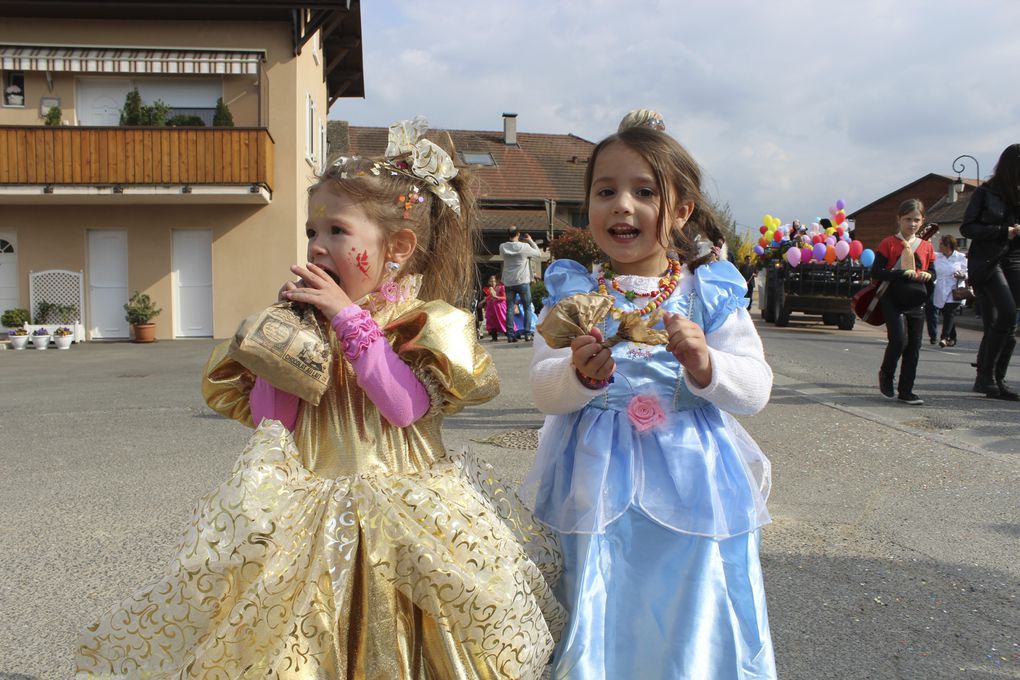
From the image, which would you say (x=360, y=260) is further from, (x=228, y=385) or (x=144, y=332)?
(x=144, y=332)

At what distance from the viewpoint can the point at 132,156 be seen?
16.2 meters

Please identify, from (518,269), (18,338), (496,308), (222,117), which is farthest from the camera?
(222,117)

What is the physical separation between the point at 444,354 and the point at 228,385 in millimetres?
543

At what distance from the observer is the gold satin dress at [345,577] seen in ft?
5.39

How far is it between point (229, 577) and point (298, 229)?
56.9 ft

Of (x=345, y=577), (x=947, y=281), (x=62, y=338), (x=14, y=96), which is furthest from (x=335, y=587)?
(x=14, y=96)

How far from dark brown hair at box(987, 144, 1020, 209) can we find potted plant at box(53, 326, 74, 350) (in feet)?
50.1

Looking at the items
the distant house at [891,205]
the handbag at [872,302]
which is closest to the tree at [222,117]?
the handbag at [872,302]

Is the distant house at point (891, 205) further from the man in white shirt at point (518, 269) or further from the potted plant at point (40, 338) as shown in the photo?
the potted plant at point (40, 338)

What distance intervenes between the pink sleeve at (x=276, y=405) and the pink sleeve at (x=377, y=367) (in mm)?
214

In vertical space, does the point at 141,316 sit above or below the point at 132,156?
below

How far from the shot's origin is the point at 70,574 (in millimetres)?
3260

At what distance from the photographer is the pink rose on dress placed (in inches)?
75.6

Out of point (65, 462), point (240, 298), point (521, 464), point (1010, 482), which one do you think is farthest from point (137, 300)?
point (1010, 482)
